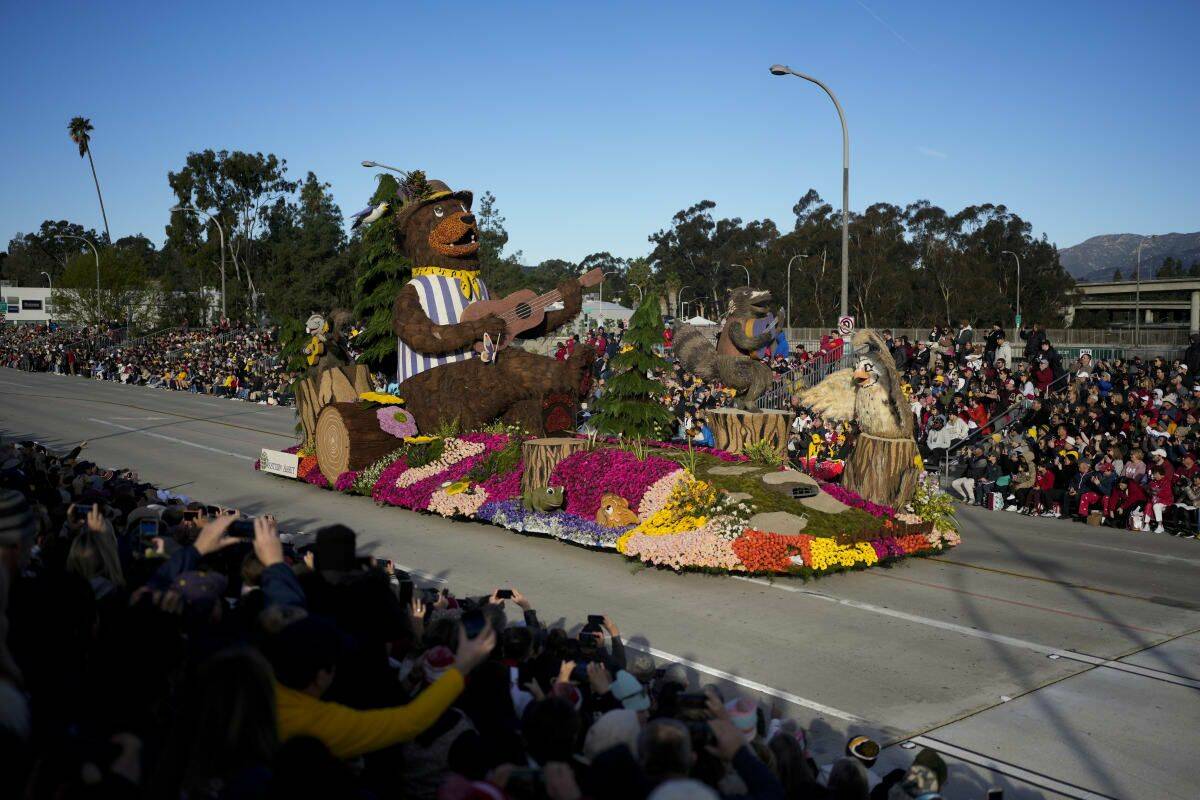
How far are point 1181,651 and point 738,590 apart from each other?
4213mm

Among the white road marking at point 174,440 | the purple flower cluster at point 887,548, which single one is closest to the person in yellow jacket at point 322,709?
the purple flower cluster at point 887,548

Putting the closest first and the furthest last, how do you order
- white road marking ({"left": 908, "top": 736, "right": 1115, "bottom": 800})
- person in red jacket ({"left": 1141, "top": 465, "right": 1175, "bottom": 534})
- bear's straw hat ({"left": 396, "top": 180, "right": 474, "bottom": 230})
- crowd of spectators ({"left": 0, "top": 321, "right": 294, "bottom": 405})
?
white road marking ({"left": 908, "top": 736, "right": 1115, "bottom": 800}), person in red jacket ({"left": 1141, "top": 465, "right": 1175, "bottom": 534}), bear's straw hat ({"left": 396, "top": 180, "right": 474, "bottom": 230}), crowd of spectators ({"left": 0, "top": 321, "right": 294, "bottom": 405})

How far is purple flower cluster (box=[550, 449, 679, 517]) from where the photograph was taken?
1266cm

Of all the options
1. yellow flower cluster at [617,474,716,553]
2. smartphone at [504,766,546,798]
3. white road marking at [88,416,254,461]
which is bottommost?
white road marking at [88,416,254,461]

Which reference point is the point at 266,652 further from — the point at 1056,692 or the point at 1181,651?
the point at 1181,651

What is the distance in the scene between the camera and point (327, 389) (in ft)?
57.4

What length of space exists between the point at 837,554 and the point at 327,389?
10.0 meters

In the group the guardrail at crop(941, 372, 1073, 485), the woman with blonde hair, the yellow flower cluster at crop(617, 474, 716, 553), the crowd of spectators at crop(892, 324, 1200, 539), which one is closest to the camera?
the woman with blonde hair

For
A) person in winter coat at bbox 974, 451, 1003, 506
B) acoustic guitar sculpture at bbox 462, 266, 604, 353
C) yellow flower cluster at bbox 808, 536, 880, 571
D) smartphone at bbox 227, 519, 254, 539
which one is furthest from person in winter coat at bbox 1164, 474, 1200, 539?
smartphone at bbox 227, 519, 254, 539

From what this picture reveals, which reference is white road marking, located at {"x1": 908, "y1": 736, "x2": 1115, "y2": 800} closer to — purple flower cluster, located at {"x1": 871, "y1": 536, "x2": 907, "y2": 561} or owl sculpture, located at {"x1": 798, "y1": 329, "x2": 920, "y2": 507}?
purple flower cluster, located at {"x1": 871, "y1": 536, "x2": 907, "y2": 561}

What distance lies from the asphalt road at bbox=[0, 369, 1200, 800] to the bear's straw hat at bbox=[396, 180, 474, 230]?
484 centimetres

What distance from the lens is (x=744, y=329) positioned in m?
17.7

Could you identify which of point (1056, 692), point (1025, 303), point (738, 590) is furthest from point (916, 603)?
point (1025, 303)

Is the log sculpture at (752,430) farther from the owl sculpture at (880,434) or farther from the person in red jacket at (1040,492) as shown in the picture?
the person in red jacket at (1040,492)
